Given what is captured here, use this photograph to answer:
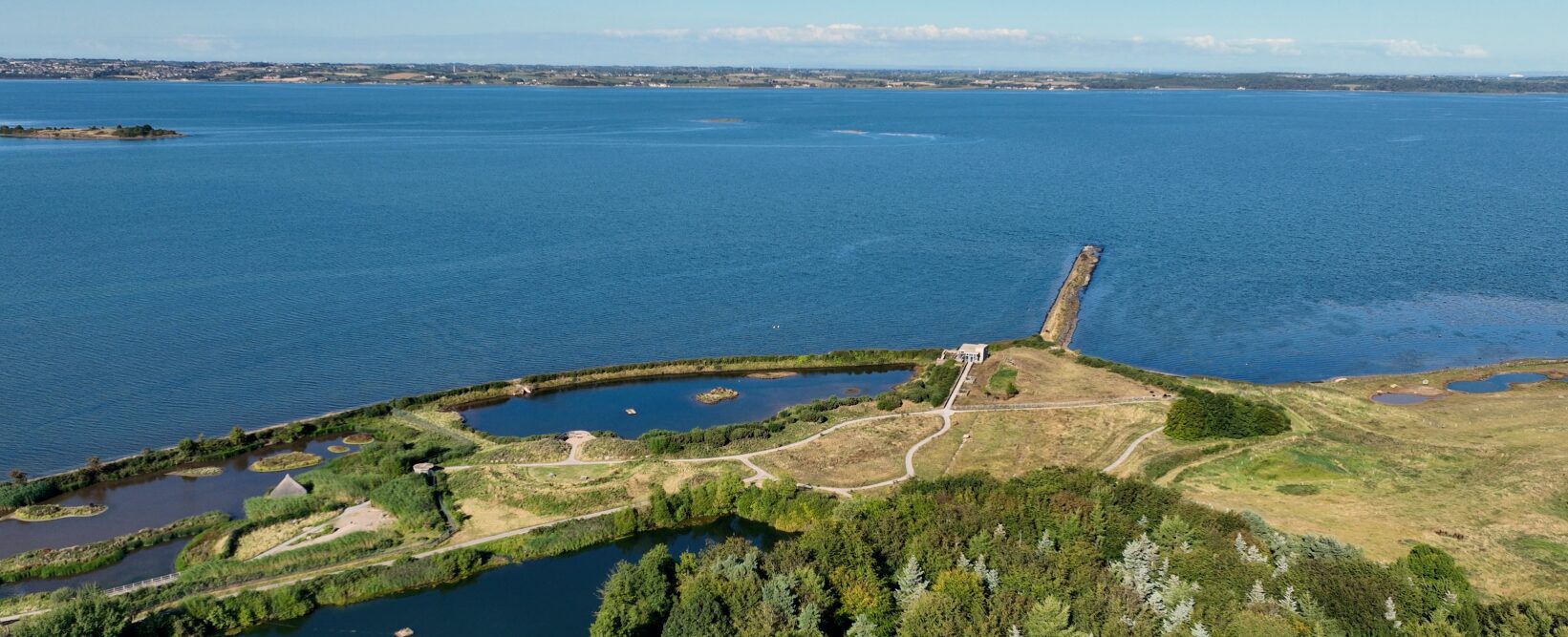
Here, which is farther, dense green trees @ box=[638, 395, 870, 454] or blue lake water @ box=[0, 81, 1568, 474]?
blue lake water @ box=[0, 81, 1568, 474]

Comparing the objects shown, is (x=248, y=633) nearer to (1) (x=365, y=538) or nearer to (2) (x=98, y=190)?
(1) (x=365, y=538)

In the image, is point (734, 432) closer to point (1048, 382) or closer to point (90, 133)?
point (1048, 382)

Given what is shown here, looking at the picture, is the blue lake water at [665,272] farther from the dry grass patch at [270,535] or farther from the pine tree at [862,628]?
the pine tree at [862,628]

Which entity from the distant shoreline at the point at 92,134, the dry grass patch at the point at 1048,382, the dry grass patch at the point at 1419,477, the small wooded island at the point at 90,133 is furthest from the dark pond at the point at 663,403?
the small wooded island at the point at 90,133

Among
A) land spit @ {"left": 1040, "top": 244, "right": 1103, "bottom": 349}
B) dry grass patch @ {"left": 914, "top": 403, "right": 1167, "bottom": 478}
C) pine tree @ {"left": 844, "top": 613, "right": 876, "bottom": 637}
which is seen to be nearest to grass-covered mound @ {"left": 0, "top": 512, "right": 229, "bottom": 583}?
pine tree @ {"left": 844, "top": 613, "right": 876, "bottom": 637}

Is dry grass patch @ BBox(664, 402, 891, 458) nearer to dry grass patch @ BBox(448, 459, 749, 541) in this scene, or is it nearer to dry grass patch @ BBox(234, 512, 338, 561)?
dry grass patch @ BBox(448, 459, 749, 541)

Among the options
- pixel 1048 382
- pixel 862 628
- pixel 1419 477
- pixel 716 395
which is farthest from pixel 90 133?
pixel 1419 477

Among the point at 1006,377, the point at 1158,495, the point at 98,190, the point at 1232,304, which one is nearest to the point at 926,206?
the point at 1232,304

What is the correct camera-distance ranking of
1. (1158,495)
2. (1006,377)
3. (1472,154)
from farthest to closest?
(1472,154), (1006,377), (1158,495)
